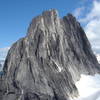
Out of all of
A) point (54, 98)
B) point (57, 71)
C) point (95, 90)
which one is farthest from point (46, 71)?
point (95, 90)

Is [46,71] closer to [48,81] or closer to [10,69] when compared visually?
[48,81]

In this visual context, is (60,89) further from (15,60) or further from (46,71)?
(15,60)

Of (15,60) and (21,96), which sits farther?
(15,60)

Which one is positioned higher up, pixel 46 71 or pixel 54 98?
pixel 46 71

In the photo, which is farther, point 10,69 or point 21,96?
point 10,69

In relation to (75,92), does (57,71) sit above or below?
above

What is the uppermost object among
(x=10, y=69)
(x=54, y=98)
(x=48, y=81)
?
(x=10, y=69)

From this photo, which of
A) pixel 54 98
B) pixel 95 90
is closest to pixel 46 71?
pixel 54 98

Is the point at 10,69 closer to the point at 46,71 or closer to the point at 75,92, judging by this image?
the point at 46,71
